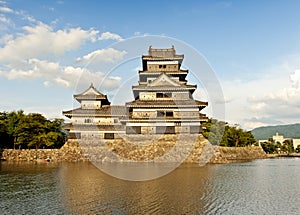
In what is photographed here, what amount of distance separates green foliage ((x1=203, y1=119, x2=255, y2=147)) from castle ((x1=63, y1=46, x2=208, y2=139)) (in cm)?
1413

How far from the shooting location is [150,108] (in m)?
35.4

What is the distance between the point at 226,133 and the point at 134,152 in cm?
2725

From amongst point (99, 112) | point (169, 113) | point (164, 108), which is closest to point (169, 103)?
point (164, 108)

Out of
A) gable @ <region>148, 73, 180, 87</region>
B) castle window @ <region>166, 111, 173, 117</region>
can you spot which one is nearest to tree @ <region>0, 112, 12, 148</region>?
gable @ <region>148, 73, 180, 87</region>

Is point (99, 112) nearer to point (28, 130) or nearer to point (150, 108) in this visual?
point (150, 108)

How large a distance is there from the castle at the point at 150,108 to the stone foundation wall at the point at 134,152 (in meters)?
1.12

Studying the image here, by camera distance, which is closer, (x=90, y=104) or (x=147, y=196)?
(x=147, y=196)

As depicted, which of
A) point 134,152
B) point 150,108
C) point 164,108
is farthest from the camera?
point 150,108

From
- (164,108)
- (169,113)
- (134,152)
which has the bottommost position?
(134,152)

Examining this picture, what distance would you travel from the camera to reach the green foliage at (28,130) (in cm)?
3981

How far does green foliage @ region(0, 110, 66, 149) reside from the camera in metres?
39.8

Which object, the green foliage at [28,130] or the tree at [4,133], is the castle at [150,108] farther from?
the tree at [4,133]

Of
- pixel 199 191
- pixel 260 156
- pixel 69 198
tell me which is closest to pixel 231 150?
pixel 260 156

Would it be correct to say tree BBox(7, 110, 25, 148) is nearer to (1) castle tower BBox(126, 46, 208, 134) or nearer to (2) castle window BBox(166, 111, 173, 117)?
(1) castle tower BBox(126, 46, 208, 134)
